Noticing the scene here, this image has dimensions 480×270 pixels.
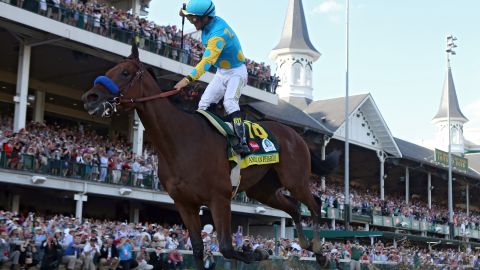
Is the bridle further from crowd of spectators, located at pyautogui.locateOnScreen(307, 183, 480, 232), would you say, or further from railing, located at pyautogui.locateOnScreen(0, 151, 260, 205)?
crowd of spectators, located at pyautogui.locateOnScreen(307, 183, 480, 232)

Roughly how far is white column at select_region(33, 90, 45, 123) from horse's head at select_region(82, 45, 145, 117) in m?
21.3

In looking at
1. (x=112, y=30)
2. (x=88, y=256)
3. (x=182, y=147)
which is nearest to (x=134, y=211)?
(x=112, y=30)

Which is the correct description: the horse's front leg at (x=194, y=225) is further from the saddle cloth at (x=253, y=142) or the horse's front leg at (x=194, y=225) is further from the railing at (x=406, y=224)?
the railing at (x=406, y=224)

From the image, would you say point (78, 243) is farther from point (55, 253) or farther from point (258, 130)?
point (258, 130)

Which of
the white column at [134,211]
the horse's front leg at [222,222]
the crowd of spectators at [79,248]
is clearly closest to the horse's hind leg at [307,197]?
the horse's front leg at [222,222]

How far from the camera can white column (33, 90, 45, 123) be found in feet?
88.0

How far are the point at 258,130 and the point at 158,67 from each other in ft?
57.5

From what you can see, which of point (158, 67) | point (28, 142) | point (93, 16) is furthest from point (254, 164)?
point (158, 67)

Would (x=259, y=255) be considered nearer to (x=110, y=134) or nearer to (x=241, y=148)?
(x=241, y=148)

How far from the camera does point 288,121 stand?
106ft

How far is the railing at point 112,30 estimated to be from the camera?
2050cm

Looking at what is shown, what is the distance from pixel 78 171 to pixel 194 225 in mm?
14683

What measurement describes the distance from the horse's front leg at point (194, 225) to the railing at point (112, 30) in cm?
1362

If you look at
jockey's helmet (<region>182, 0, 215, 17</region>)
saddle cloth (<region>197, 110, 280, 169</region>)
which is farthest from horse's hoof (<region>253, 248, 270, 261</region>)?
jockey's helmet (<region>182, 0, 215, 17</region>)
